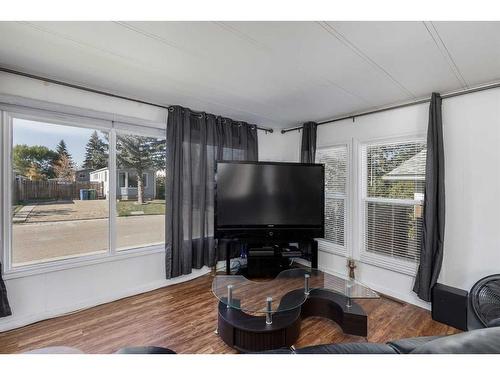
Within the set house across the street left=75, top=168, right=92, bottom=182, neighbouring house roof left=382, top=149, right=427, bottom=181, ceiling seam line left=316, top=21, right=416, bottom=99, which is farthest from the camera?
neighbouring house roof left=382, top=149, right=427, bottom=181

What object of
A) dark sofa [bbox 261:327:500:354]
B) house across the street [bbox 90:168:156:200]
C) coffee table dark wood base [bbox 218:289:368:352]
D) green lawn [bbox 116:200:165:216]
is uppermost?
house across the street [bbox 90:168:156:200]

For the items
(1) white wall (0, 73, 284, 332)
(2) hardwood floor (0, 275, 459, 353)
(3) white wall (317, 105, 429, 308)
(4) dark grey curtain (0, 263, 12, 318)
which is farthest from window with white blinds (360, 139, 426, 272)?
(4) dark grey curtain (0, 263, 12, 318)

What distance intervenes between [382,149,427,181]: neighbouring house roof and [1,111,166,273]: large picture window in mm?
2765

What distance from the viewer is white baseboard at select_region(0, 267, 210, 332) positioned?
1.91 metres

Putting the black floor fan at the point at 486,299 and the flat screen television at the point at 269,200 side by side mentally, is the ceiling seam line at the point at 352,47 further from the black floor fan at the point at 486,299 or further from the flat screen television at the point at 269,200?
the black floor fan at the point at 486,299

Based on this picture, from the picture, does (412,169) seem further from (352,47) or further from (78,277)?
(78,277)

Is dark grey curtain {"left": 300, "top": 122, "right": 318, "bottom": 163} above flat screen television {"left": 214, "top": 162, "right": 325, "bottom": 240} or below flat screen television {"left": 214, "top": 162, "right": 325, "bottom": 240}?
above

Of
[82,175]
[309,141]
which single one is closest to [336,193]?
[309,141]

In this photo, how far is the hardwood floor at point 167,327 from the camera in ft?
5.72

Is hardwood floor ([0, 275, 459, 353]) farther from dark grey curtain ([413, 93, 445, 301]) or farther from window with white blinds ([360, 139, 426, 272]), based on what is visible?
window with white blinds ([360, 139, 426, 272])

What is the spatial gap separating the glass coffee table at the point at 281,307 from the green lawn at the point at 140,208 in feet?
3.92

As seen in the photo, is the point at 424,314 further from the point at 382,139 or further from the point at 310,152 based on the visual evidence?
the point at 310,152
